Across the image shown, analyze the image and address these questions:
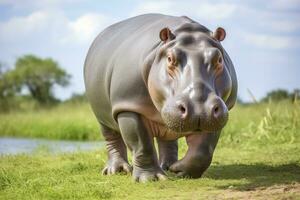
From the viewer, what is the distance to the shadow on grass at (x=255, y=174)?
18.1ft

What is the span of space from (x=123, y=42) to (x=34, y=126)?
1179cm

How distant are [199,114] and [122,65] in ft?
4.35

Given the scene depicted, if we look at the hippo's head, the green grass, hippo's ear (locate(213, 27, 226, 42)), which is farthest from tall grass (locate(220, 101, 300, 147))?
the green grass

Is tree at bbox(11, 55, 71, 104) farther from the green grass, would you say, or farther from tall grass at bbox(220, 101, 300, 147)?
tall grass at bbox(220, 101, 300, 147)

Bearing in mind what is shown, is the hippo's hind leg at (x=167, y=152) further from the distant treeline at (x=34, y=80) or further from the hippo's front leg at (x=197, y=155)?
the distant treeline at (x=34, y=80)

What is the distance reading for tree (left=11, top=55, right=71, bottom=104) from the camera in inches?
1474

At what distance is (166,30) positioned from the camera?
17.5ft

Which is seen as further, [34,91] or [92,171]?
[34,91]

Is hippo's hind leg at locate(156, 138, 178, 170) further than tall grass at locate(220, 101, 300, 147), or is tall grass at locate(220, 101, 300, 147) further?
tall grass at locate(220, 101, 300, 147)

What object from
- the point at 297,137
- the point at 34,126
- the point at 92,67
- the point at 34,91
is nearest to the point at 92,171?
the point at 92,67

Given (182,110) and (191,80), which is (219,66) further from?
(182,110)

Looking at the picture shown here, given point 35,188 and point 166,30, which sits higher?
point 166,30

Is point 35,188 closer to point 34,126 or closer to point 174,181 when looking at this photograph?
point 174,181

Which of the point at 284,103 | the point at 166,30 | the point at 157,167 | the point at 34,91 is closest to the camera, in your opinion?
the point at 166,30
